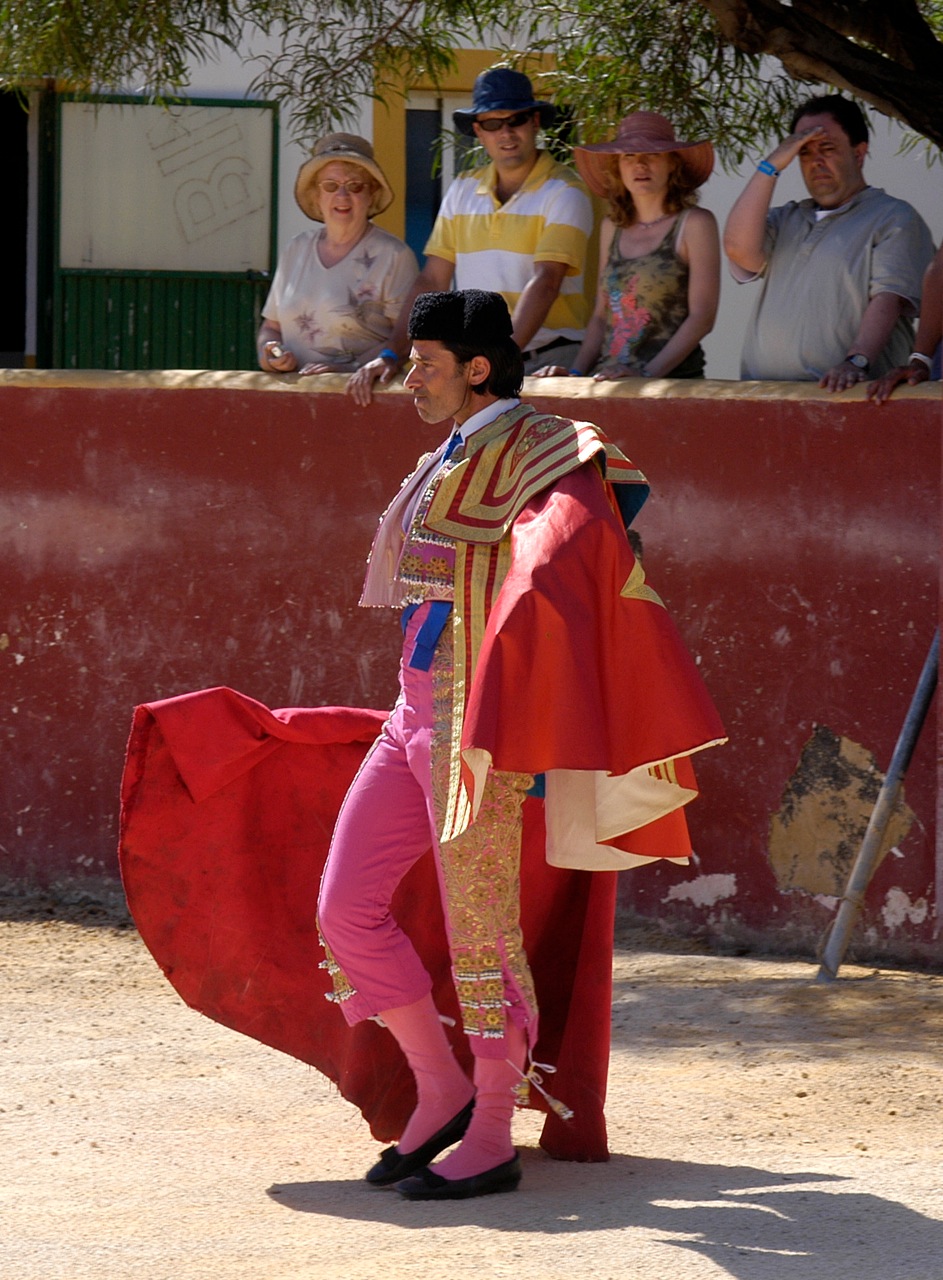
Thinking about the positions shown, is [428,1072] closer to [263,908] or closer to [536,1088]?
[536,1088]

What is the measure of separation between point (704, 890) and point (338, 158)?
104 inches

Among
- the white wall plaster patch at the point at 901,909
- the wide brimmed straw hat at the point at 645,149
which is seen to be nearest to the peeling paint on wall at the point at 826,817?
the white wall plaster patch at the point at 901,909

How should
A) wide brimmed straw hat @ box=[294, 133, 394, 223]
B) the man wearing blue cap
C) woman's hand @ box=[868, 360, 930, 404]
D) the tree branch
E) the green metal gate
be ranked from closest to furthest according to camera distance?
woman's hand @ box=[868, 360, 930, 404] < the tree branch < the man wearing blue cap < wide brimmed straw hat @ box=[294, 133, 394, 223] < the green metal gate

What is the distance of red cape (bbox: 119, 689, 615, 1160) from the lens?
4188mm

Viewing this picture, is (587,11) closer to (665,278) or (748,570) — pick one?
(665,278)

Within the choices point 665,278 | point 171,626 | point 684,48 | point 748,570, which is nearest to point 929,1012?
point 748,570

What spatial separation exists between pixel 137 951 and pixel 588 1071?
2491 mm

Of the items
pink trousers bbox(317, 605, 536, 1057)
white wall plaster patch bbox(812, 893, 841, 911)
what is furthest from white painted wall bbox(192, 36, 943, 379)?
pink trousers bbox(317, 605, 536, 1057)

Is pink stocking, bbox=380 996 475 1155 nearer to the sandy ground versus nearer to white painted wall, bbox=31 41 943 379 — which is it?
the sandy ground

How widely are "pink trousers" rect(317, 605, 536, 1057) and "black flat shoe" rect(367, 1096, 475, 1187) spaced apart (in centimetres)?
18

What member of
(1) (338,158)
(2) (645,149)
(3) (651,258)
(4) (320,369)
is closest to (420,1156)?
(3) (651,258)

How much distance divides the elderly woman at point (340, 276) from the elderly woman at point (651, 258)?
670 millimetres

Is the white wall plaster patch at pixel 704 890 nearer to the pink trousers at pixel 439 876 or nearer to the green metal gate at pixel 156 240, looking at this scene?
the pink trousers at pixel 439 876

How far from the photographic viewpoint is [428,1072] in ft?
13.0
